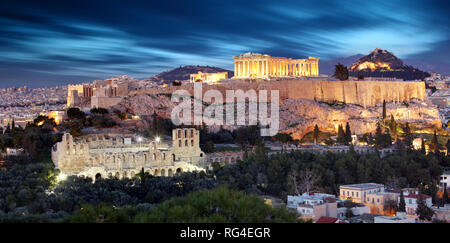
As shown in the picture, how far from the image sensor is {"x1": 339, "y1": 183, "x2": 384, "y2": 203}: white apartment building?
29.5 m

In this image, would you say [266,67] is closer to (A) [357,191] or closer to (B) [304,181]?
(B) [304,181]

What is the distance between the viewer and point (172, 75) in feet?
374

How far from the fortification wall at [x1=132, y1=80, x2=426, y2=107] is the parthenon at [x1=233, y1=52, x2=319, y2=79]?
473cm

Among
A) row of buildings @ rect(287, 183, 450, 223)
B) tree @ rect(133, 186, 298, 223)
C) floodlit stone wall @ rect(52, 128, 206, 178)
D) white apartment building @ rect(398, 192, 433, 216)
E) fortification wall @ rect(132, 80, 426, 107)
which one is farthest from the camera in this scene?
fortification wall @ rect(132, 80, 426, 107)

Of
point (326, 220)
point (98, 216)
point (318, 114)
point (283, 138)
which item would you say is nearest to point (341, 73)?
point (318, 114)

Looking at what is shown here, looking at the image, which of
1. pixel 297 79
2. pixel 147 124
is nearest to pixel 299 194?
pixel 147 124

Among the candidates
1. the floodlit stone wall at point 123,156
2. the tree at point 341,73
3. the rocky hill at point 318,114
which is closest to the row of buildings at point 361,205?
the floodlit stone wall at point 123,156

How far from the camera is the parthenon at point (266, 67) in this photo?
206 feet

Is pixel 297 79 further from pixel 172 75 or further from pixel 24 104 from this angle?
pixel 172 75

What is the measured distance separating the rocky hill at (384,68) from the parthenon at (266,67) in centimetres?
4037

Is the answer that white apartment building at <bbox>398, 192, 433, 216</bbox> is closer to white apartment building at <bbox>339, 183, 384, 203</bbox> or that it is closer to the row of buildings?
the row of buildings

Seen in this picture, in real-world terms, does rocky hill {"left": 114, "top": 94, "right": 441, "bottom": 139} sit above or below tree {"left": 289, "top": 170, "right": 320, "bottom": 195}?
above

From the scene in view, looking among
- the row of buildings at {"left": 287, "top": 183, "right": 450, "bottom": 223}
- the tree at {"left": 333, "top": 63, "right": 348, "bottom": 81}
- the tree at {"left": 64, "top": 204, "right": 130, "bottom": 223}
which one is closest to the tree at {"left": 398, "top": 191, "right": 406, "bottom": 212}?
the row of buildings at {"left": 287, "top": 183, "right": 450, "bottom": 223}

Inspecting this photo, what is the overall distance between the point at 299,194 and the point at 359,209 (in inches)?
123
